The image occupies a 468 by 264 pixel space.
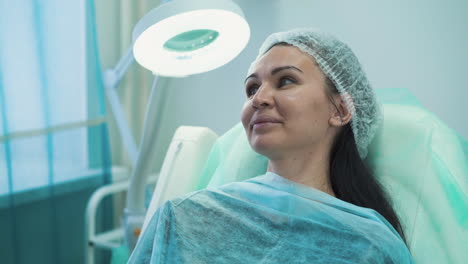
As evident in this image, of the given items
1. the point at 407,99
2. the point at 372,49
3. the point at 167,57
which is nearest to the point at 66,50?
the point at 167,57

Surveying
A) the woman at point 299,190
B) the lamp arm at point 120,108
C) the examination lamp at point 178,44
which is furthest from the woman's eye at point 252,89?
the lamp arm at point 120,108

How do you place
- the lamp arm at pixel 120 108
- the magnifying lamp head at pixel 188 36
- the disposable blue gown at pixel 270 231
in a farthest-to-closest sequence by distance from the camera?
the lamp arm at pixel 120 108
the magnifying lamp head at pixel 188 36
the disposable blue gown at pixel 270 231

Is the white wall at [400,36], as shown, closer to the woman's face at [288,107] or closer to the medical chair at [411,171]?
the medical chair at [411,171]

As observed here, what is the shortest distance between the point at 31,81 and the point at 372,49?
4.31 ft

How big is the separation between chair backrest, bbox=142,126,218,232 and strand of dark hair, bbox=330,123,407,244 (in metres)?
0.41

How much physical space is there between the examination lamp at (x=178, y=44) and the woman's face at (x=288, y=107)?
14 centimetres

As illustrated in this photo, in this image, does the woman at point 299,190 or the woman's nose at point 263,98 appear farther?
the woman's nose at point 263,98

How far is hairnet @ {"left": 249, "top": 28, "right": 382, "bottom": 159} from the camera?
1128mm

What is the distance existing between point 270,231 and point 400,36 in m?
0.91

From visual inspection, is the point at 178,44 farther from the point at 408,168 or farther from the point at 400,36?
the point at 400,36

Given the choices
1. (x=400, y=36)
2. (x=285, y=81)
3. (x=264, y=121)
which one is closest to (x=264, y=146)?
(x=264, y=121)

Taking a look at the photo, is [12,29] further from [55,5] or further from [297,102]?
[297,102]

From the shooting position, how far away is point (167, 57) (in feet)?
4.04

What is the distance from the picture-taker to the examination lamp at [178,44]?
107 cm
